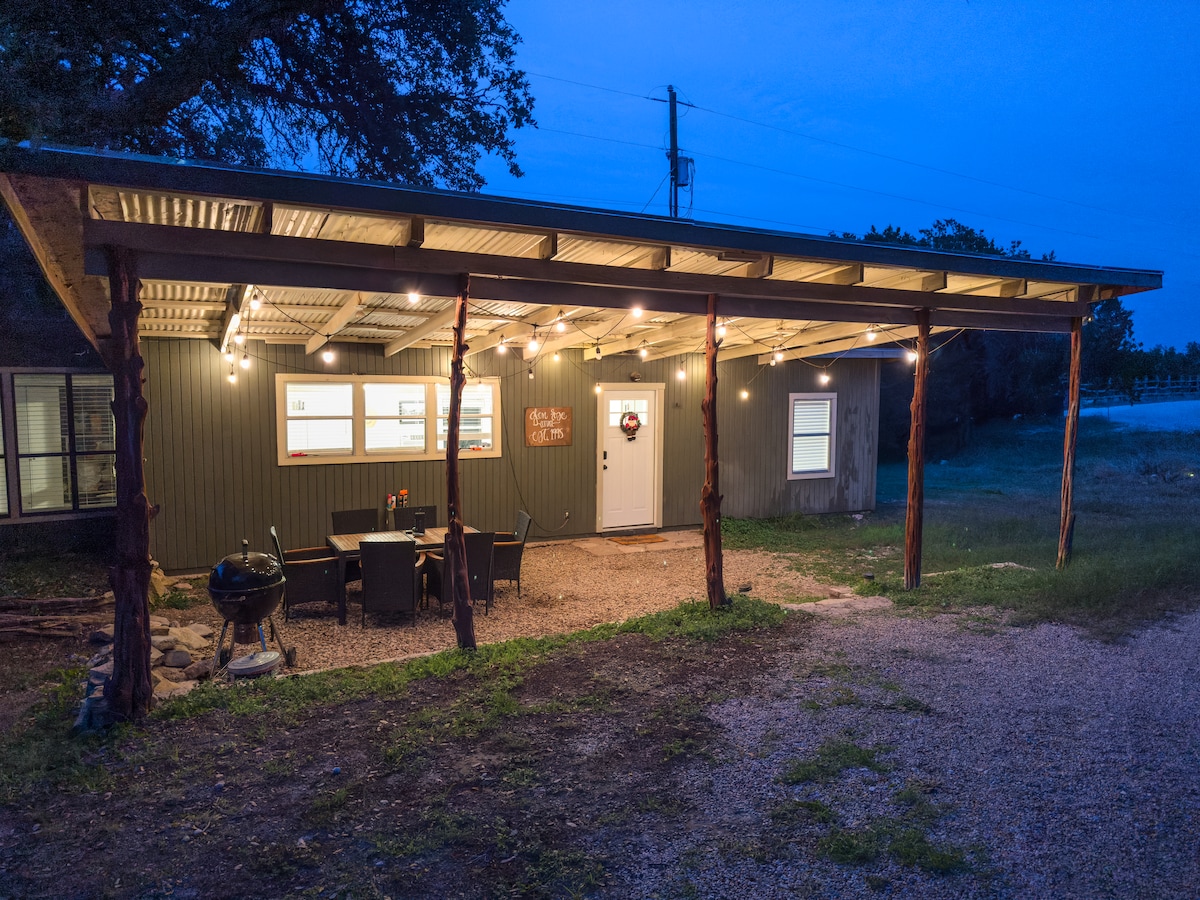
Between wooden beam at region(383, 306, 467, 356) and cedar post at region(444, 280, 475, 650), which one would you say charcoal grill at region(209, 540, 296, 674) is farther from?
wooden beam at region(383, 306, 467, 356)

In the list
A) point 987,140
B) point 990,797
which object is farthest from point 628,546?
point 987,140

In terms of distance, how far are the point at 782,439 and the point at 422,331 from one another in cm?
699

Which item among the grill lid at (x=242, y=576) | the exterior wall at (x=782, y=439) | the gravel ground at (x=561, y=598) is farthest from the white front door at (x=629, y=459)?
the grill lid at (x=242, y=576)

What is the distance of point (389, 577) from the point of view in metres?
6.15

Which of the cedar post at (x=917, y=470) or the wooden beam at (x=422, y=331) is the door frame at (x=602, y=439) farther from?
the cedar post at (x=917, y=470)

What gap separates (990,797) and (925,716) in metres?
0.92

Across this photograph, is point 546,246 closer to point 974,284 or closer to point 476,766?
point 476,766

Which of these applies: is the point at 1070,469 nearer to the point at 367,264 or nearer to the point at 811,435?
the point at 811,435

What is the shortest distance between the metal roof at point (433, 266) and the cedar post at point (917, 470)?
26 cm

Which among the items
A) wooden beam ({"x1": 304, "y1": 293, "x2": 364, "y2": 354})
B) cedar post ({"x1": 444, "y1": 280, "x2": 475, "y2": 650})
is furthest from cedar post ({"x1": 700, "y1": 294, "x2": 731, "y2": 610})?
wooden beam ({"x1": 304, "y1": 293, "x2": 364, "y2": 354})

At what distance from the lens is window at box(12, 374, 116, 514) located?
7707mm

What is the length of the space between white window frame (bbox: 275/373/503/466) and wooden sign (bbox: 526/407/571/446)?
45 cm

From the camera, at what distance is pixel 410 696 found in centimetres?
446

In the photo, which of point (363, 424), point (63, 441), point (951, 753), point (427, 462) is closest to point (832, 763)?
point (951, 753)
